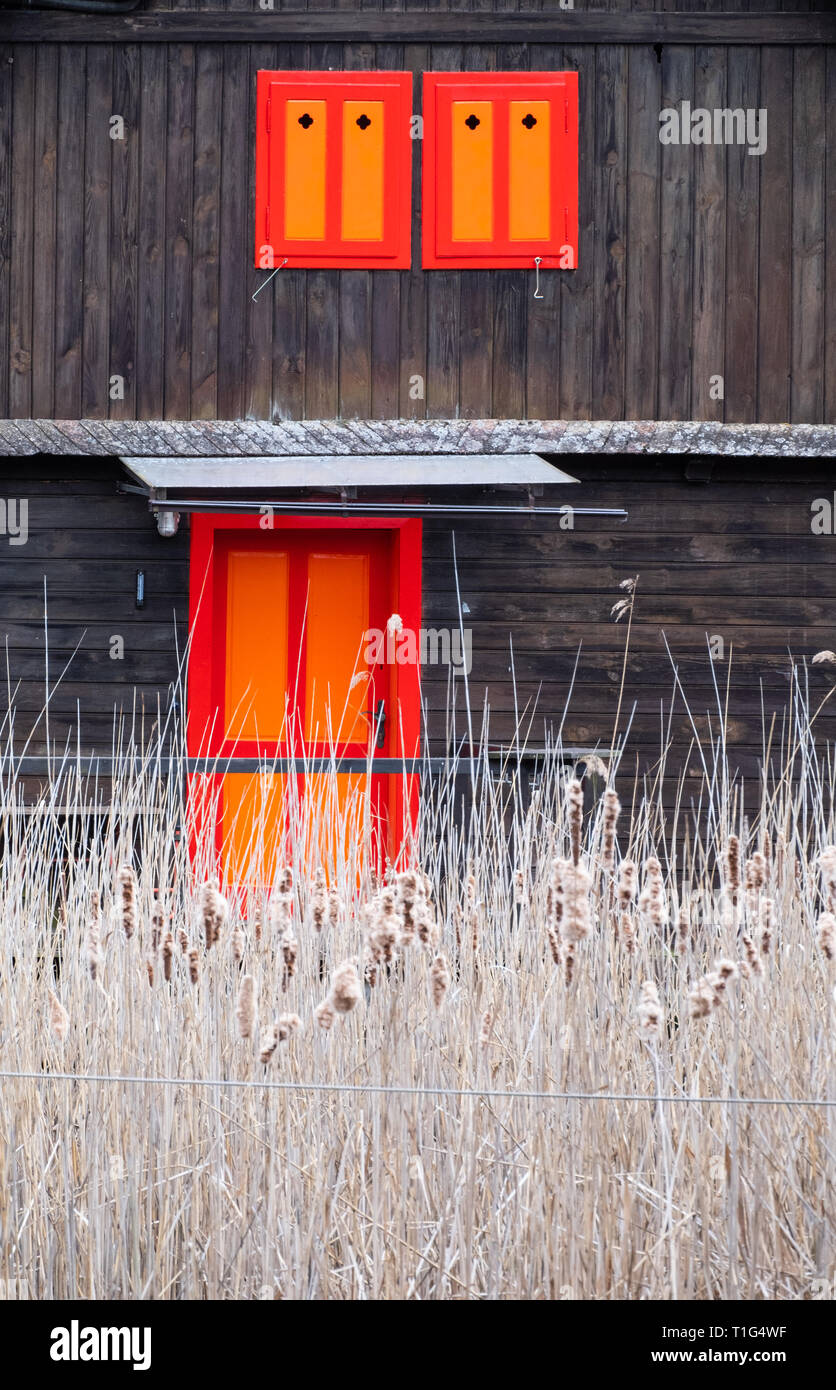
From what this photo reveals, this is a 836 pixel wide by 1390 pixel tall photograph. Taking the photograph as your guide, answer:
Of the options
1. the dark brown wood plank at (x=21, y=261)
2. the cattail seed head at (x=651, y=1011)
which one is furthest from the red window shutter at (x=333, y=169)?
the cattail seed head at (x=651, y=1011)

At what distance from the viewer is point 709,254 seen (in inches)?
289

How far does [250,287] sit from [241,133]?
82 centimetres

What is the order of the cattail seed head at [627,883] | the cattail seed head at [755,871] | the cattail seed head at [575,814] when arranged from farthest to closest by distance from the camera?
the cattail seed head at [755,871] → the cattail seed head at [627,883] → the cattail seed head at [575,814]

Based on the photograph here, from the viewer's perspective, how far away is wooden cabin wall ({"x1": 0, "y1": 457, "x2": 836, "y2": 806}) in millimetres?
7305

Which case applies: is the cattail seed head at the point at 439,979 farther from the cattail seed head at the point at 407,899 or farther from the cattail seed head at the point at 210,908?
the cattail seed head at the point at 210,908

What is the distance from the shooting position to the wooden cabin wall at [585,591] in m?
7.30

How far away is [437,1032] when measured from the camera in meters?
2.62

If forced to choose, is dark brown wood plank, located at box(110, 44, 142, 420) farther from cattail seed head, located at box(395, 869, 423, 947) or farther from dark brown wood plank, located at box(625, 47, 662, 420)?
cattail seed head, located at box(395, 869, 423, 947)

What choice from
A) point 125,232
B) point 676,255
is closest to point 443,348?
point 676,255

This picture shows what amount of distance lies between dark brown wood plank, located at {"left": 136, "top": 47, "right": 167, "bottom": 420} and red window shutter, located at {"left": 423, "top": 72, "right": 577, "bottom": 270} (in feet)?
4.68

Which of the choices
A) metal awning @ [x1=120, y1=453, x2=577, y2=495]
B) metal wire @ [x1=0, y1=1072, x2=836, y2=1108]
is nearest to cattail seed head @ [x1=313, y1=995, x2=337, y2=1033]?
metal wire @ [x1=0, y1=1072, x2=836, y2=1108]

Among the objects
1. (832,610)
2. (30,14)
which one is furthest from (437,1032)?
(30,14)

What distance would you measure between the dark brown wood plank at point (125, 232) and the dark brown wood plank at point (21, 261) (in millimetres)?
436

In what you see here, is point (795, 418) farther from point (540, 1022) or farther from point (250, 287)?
point (540, 1022)
